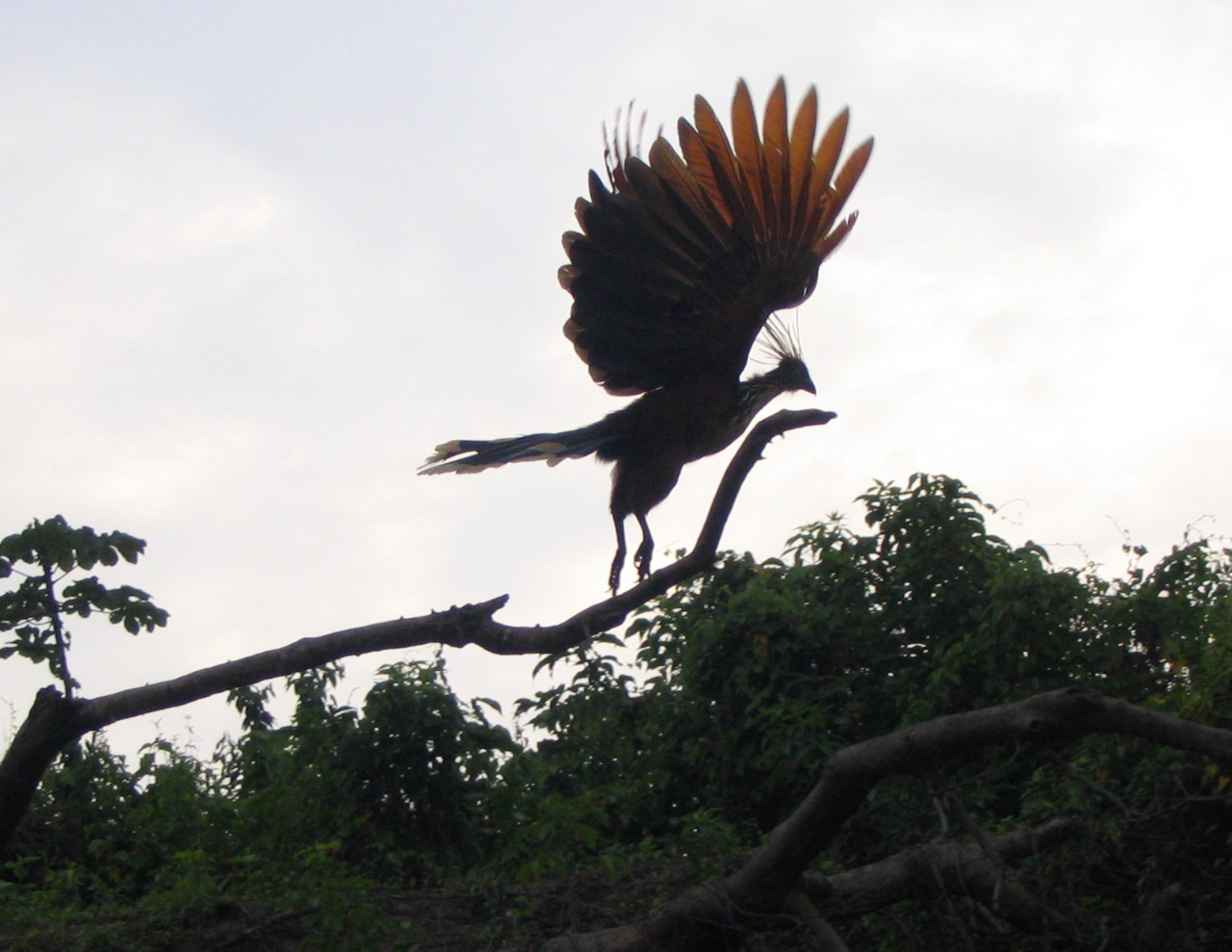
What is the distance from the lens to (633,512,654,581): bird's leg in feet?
12.9

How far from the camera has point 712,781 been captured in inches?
223

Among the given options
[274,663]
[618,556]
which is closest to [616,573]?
[618,556]

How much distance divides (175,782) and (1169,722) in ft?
12.9

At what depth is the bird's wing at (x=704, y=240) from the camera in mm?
3432

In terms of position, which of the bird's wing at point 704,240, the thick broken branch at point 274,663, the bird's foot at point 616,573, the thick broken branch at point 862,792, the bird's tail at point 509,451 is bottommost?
the thick broken branch at point 862,792

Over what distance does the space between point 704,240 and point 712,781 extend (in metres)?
2.96

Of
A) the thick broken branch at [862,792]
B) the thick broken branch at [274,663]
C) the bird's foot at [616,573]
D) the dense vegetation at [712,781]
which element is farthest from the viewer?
the bird's foot at [616,573]

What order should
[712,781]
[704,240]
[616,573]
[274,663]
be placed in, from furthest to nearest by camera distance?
[712,781]
[616,573]
[704,240]
[274,663]

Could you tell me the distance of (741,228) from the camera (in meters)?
3.54

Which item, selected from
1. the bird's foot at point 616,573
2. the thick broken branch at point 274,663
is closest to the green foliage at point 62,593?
the thick broken branch at point 274,663

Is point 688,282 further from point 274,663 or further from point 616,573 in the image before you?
point 274,663

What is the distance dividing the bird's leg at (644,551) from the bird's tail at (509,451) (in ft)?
0.91

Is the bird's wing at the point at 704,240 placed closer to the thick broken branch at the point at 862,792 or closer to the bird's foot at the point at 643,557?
the bird's foot at the point at 643,557

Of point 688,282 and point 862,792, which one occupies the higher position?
point 688,282
